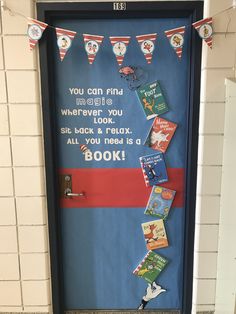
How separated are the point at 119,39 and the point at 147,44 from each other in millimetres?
164

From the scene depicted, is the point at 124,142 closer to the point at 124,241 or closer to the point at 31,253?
the point at 124,241

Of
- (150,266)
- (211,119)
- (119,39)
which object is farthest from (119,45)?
(150,266)

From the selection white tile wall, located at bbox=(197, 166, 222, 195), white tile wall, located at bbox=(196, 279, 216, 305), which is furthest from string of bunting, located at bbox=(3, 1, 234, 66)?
white tile wall, located at bbox=(196, 279, 216, 305)

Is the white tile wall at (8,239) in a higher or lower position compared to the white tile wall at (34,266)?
higher

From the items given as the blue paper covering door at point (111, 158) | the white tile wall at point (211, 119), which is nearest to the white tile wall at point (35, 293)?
the blue paper covering door at point (111, 158)

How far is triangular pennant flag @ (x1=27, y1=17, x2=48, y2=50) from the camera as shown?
1.94 m

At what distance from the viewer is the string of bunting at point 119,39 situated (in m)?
1.94

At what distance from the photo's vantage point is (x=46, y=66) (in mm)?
2035

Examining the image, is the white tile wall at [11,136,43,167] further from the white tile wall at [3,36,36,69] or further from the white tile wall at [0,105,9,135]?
the white tile wall at [3,36,36,69]

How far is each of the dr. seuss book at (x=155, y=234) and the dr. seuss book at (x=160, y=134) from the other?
501 mm

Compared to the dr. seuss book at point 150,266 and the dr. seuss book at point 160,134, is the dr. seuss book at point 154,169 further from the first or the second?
the dr. seuss book at point 150,266

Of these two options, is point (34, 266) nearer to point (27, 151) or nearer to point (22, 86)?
point (27, 151)

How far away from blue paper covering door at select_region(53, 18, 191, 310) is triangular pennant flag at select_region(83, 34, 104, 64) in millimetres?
141

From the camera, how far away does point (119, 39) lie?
77.0 inches
